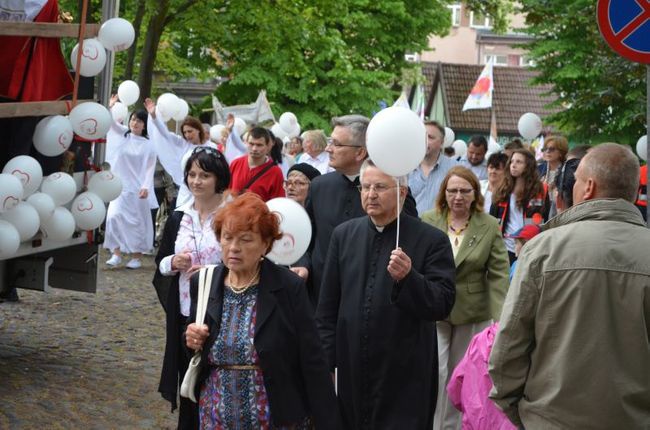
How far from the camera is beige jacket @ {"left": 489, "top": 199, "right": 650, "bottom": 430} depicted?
4.66 metres

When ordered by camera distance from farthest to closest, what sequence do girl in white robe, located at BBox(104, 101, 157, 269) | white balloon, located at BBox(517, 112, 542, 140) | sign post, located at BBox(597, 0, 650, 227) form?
white balloon, located at BBox(517, 112, 542, 140), girl in white robe, located at BBox(104, 101, 157, 269), sign post, located at BBox(597, 0, 650, 227)

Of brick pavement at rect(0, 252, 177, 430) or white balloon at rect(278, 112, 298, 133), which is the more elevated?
white balloon at rect(278, 112, 298, 133)

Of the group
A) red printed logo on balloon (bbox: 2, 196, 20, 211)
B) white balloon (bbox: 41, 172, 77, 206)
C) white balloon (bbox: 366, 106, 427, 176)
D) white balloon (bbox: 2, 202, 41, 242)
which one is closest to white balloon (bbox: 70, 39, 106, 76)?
white balloon (bbox: 41, 172, 77, 206)

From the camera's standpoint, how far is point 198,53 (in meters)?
39.1

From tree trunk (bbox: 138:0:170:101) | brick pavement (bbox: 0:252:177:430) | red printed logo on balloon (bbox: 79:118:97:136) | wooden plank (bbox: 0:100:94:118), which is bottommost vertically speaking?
brick pavement (bbox: 0:252:177:430)

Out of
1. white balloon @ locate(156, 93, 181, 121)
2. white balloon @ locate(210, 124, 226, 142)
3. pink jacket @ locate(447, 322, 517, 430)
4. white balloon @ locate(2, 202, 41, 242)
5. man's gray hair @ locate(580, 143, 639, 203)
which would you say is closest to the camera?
man's gray hair @ locate(580, 143, 639, 203)

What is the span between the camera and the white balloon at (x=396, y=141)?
6.69 metres

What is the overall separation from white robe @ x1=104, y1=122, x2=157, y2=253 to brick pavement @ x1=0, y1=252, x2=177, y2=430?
8.81 ft

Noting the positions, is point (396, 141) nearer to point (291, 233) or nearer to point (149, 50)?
point (291, 233)

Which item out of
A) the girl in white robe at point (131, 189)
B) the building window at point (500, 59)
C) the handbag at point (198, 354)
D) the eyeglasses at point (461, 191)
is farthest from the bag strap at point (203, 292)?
the building window at point (500, 59)

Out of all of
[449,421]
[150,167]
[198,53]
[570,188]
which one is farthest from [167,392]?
[198,53]

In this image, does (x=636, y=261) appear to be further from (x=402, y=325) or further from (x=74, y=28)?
(x=74, y=28)

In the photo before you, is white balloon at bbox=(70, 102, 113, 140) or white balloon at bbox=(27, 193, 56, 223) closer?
white balloon at bbox=(27, 193, 56, 223)

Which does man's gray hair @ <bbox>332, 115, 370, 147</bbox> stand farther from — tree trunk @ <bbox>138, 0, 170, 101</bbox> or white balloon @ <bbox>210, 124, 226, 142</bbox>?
tree trunk @ <bbox>138, 0, 170, 101</bbox>
